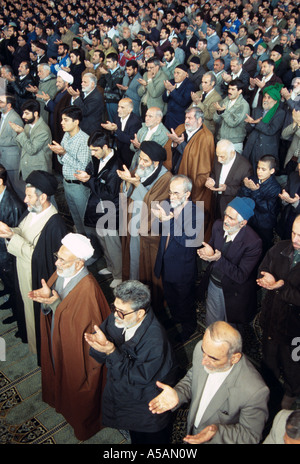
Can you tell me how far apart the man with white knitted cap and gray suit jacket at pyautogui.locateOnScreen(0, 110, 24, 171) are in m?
3.25

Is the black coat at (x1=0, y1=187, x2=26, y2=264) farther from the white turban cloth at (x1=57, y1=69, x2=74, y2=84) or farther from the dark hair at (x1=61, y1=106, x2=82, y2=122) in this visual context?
the white turban cloth at (x1=57, y1=69, x2=74, y2=84)

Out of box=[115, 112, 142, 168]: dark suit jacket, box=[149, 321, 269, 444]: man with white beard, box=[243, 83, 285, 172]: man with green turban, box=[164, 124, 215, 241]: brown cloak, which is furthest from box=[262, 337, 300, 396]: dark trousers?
box=[115, 112, 142, 168]: dark suit jacket

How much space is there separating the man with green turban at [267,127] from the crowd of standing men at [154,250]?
20 mm

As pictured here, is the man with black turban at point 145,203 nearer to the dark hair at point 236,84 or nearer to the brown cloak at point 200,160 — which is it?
the brown cloak at point 200,160

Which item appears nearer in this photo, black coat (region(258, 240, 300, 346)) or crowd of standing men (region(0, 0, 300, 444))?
crowd of standing men (region(0, 0, 300, 444))

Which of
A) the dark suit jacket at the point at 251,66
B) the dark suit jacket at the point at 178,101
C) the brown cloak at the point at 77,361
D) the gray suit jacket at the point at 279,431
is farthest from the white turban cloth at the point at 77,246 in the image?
the dark suit jacket at the point at 251,66

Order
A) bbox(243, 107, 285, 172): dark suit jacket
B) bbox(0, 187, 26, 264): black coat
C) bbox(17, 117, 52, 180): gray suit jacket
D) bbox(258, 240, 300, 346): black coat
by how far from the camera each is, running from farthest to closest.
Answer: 1. bbox(243, 107, 285, 172): dark suit jacket
2. bbox(17, 117, 52, 180): gray suit jacket
3. bbox(0, 187, 26, 264): black coat
4. bbox(258, 240, 300, 346): black coat

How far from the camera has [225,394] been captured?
225 cm

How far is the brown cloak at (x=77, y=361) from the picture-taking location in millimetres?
2814

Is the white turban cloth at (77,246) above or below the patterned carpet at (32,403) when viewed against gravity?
above

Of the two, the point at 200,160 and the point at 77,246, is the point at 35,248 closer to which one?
the point at 77,246

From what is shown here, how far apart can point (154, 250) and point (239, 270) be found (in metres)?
1.11

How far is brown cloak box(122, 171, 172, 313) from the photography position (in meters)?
4.07

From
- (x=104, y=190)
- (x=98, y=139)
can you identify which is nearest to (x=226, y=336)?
(x=104, y=190)
